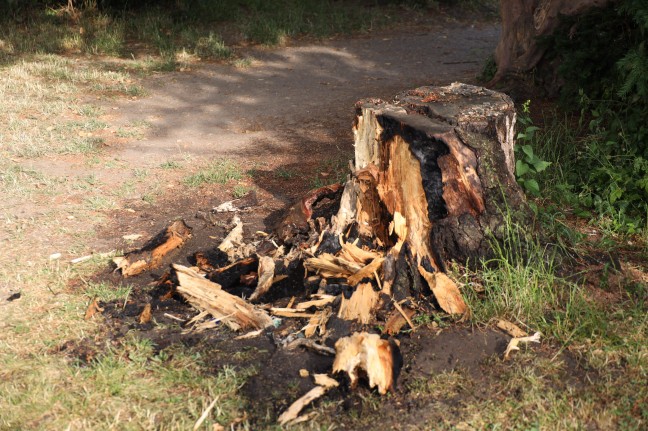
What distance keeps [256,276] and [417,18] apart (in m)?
10.2

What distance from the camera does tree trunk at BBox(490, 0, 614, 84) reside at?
7.77m

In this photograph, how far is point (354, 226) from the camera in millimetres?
4527

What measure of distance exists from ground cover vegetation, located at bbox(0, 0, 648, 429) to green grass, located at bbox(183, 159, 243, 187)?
0.02 metres

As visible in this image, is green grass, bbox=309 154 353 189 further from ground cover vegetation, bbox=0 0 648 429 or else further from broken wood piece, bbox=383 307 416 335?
broken wood piece, bbox=383 307 416 335

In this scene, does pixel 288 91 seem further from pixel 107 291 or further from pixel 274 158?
pixel 107 291

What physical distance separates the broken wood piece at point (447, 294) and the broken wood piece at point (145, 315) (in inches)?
58.7

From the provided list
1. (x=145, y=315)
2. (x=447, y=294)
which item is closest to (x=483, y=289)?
(x=447, y=294)

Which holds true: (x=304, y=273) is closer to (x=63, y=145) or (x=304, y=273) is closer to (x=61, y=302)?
(x=61, y=302)

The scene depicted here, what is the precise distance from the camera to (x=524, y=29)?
Result: 817cm

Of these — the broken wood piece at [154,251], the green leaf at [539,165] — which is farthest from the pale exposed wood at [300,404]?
the green leaf at [539,165]

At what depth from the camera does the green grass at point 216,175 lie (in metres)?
6.21

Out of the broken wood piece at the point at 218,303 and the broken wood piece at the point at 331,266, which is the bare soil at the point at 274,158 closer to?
the broken wood piece at the point at 218,303

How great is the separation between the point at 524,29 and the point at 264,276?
5.15 meters

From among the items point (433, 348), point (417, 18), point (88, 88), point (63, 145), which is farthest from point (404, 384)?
point (417, 18)
